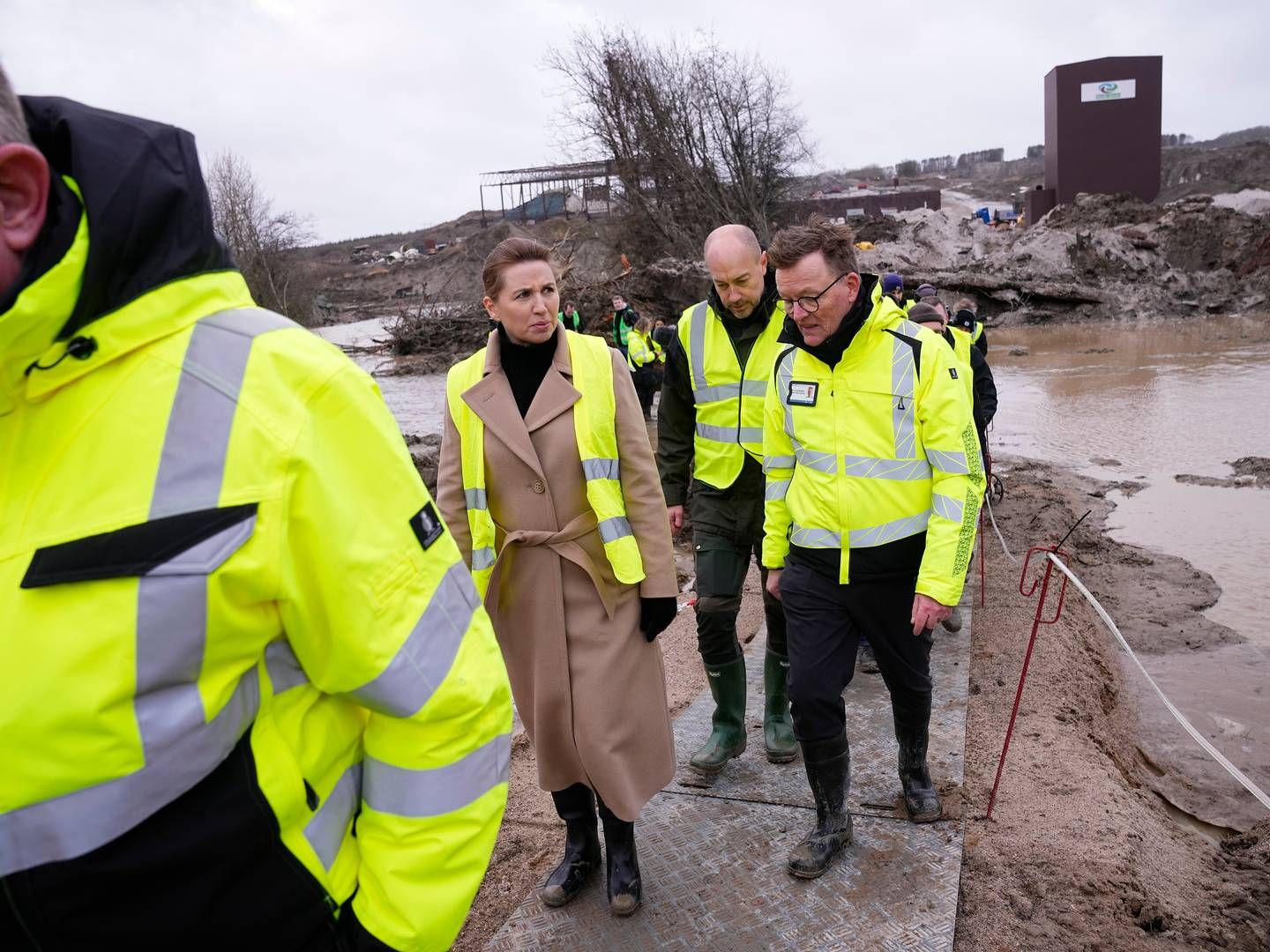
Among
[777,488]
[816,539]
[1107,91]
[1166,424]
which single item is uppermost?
[1107,91]

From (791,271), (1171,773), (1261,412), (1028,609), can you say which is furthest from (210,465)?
(1261,412)

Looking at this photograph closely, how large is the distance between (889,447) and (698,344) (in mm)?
1075

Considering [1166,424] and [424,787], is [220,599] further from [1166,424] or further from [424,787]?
[1166,424]

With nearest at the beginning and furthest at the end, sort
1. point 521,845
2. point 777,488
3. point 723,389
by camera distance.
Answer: point 777,488, point 521,845, point 723,389

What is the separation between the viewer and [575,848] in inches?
127

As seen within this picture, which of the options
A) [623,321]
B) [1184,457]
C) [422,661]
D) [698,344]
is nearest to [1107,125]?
[623,321]

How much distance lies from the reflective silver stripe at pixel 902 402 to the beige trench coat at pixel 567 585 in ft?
2.60

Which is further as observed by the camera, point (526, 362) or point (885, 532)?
point (885, 532)

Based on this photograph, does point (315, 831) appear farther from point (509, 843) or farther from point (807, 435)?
point (509, 843)

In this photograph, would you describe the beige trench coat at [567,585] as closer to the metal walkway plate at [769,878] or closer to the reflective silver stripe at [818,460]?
the metal walkway plate at [769,878]

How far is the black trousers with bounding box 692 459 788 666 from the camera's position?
394cm

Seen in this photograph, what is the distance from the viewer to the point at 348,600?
1234mm

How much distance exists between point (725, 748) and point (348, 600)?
2993mm

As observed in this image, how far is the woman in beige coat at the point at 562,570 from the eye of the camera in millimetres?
2928
